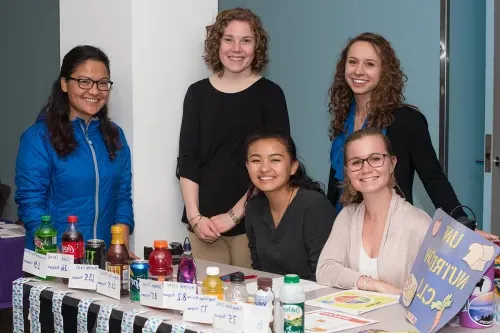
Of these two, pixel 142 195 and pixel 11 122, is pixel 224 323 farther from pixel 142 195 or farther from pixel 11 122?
pixel 11 122

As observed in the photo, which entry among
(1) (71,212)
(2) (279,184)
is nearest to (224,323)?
(2) (279,184)

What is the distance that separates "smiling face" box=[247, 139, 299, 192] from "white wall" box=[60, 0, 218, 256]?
691 mm

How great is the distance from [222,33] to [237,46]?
9cm

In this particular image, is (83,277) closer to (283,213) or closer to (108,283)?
(108,283)

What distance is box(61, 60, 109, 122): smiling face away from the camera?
2781mm

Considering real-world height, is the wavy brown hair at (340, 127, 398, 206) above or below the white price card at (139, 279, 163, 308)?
above

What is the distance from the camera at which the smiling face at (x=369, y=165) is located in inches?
90.9

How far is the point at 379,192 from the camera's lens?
2.33m

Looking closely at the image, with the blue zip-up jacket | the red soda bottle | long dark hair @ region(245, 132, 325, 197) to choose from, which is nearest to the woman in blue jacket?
the blue zip-up jacket

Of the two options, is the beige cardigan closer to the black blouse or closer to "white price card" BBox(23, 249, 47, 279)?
the black blouse

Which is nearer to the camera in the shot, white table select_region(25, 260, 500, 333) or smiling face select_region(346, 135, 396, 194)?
white table select_region(25, 260, 500, 333)

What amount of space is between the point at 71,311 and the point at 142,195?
3.62 ft

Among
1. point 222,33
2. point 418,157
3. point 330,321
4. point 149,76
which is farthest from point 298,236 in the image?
point 149,76

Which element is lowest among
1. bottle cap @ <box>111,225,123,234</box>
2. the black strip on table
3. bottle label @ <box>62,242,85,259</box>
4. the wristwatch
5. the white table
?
the black strip on table
